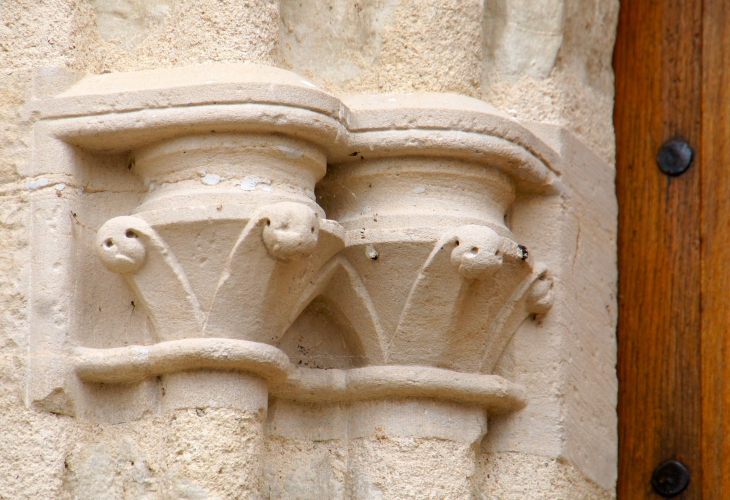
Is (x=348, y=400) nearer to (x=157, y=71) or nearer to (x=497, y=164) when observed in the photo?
(x=497, y=164)

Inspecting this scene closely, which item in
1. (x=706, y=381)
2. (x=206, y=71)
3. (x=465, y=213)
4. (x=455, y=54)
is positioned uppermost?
(x=455, y=54)

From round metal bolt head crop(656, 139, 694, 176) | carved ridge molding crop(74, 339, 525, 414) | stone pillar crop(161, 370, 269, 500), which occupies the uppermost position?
round metal bolt head crop(656, 139, 694, 176)

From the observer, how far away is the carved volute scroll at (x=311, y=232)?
1903mm

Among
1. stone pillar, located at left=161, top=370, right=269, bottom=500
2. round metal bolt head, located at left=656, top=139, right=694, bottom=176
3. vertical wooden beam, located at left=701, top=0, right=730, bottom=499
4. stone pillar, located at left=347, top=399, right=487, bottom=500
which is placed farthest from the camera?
round metal bolt head, located at left=656, top=139, right=694, bottom=176

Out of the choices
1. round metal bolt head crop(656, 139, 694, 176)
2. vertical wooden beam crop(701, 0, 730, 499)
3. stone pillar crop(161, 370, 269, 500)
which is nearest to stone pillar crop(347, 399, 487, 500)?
stone pillar crop(161, 370, 269, 500)

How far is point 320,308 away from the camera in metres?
2.10

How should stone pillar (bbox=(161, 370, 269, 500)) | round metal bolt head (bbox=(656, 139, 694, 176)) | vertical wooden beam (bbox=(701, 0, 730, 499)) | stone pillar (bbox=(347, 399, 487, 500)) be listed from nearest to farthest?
1. stone pillar (bbox=(161, 370, 269, 500))
2. stone pillar (bbox=(347, 399, 487, 500))
3. vertical wooden beam (bbox=(701, 0, 730, 499))
4. round metal bolt head (bbox=(656, 139, 694, 176))

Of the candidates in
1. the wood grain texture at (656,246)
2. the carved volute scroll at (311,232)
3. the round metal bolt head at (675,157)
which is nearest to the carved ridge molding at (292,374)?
the carved volute scroll at (311,232)

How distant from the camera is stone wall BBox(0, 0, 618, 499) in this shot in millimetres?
1901

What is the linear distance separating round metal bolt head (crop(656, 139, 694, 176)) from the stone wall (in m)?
0.13

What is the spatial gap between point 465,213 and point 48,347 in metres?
0.69

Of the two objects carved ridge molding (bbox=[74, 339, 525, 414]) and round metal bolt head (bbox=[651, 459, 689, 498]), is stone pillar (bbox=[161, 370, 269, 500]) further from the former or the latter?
round metal bolt head (bbox=[651, 459, 689, 498])

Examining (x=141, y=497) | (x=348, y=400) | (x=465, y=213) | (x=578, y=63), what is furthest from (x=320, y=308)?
(x=578, y=63)

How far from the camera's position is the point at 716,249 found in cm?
229
